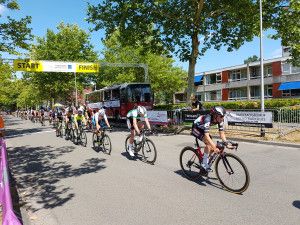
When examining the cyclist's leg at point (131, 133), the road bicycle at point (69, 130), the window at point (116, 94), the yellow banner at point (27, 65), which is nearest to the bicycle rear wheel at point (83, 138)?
the road bicycle at point (69, 130)

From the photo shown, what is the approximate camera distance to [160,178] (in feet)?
25.3

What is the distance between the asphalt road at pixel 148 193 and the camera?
17.1ft

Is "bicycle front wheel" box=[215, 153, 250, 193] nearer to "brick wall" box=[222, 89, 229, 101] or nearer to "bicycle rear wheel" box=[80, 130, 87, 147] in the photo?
"bicycle rear wheel" box=[80, 130, 87, 147]

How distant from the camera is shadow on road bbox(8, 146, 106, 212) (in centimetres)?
650

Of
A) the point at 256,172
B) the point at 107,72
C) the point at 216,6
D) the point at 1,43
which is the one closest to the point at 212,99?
the point at 107,72

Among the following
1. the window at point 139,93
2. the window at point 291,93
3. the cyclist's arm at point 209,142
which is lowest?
the cyclist's arm at point 209,142

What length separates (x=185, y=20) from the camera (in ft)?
67.5

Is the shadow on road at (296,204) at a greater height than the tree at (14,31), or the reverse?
the tree at (14,31)

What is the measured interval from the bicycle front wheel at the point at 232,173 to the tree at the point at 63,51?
135ft

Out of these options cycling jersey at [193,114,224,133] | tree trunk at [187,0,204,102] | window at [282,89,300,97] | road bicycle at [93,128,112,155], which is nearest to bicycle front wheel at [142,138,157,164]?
road bicycle at [93,128,112,155]

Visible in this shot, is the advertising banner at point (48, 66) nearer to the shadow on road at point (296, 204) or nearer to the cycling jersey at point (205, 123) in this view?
the cycling jersey at point (205, 123)

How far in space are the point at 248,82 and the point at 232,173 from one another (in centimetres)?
4771

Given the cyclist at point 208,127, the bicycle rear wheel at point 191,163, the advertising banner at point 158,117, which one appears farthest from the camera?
the advertising banner at point 158,117

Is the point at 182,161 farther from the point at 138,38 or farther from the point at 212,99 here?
the point at 212,99
